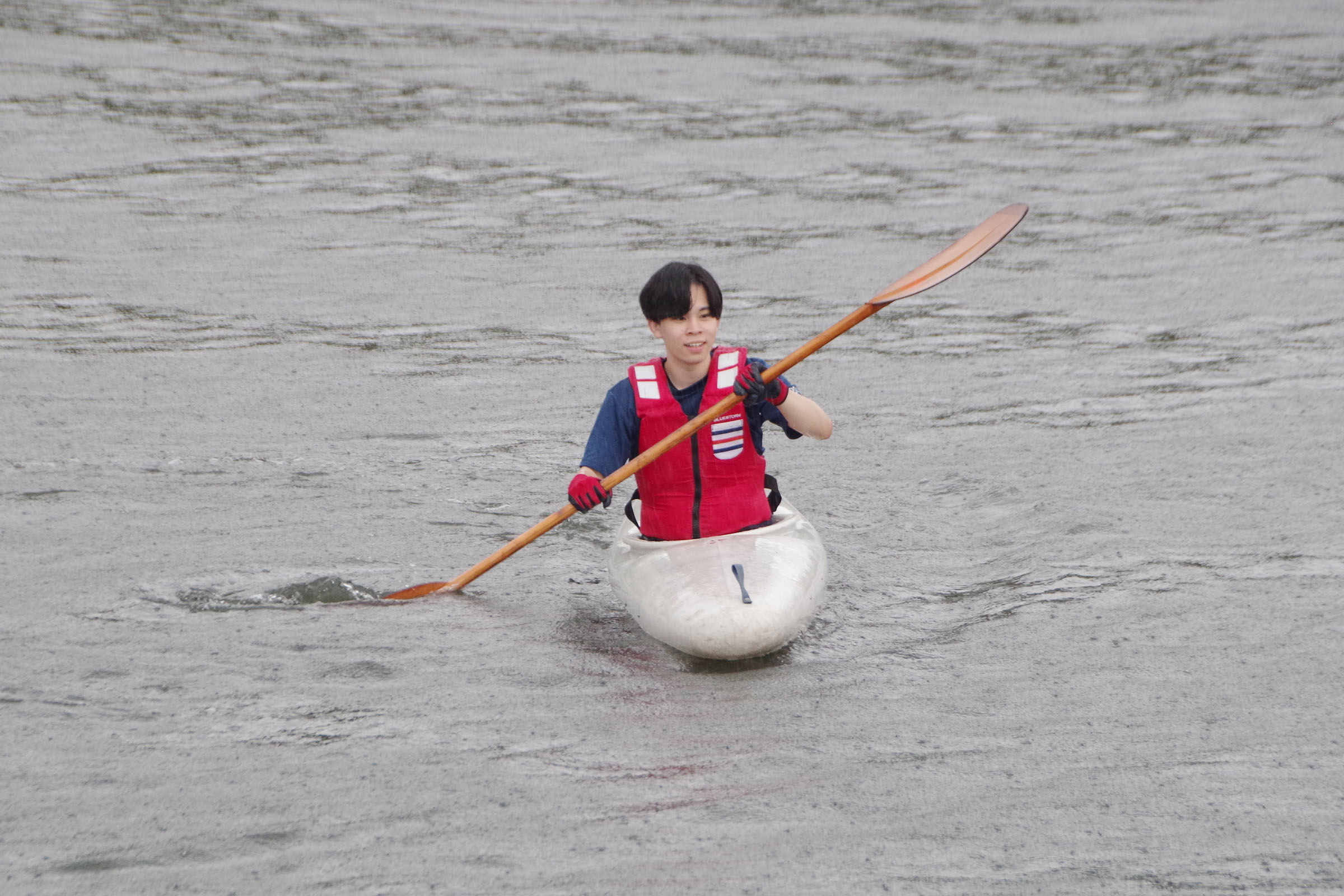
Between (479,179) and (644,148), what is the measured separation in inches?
69.0

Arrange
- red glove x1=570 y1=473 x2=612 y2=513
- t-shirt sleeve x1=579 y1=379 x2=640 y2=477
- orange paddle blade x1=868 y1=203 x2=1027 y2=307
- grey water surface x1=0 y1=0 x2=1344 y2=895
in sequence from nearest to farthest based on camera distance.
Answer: grey water surface x1=0 y1=0 x2=1344 y2=895 < red glove x1=570 y1=473 x2=612 y2=513 < t-shirt sleeve x1=579 y1=379 x2=640 y2=477 < orange paddle blade x1=868 y1=203 x2=1027 y2=307

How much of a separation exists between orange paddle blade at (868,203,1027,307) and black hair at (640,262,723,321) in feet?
2.55

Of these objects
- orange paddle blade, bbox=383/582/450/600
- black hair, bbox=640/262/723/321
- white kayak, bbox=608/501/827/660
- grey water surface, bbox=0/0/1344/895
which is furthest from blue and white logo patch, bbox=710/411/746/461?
orange paddle blade, bbox=383/582/450/600

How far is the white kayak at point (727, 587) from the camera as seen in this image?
16.8ft

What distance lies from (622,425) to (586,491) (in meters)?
0.31

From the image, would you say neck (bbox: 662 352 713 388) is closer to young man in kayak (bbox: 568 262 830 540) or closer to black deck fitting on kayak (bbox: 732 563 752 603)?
young man in kayak (bbox: 568 262 830 540)

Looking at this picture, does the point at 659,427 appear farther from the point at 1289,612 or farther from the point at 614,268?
the point at 614,268

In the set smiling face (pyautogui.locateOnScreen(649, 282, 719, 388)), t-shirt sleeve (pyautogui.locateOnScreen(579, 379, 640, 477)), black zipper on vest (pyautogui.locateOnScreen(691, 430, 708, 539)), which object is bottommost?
black zipper on vest (pyautogui.locateOnScreen(691, 430, 708, 539))

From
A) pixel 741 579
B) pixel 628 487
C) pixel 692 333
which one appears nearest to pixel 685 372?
pixel 692 333

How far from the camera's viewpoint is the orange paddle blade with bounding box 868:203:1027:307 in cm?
588

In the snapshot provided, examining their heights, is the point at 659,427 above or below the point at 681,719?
above

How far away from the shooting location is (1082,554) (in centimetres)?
620

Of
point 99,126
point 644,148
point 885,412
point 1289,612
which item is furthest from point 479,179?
point 1289,612

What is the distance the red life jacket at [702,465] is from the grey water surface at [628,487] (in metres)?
0.44
